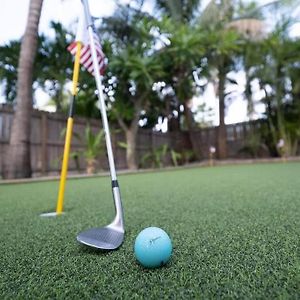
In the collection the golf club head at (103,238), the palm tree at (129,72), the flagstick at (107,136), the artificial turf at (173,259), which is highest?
the palm tree at (129,72)

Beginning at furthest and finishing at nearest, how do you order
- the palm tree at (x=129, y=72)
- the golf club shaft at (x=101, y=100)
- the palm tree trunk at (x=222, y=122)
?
the palm tree trunk at (x=222, y=122), the palm tree at (x=129, y=72), the golf club shaft at (x=101, y=100)

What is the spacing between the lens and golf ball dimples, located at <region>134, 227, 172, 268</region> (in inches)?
33.7

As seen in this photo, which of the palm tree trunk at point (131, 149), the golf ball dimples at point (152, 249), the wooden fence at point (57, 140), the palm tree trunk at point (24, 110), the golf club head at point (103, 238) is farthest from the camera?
the palm tree trunk at point (131, 149)

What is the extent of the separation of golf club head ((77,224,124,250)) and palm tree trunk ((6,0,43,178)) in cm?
463

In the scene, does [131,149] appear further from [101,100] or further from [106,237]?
[106,237]

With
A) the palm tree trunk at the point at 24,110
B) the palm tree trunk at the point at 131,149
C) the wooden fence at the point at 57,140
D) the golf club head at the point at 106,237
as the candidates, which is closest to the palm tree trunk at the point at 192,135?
the wooden fence at the point at 57,140

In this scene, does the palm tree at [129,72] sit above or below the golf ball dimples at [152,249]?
above

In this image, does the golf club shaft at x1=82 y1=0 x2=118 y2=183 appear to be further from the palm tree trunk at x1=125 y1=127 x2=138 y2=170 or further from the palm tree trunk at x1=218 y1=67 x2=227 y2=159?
the palm tree trunk at x1=218 y1=67 x2=227 y2=159

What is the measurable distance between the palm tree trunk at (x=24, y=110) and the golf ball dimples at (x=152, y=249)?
503cm

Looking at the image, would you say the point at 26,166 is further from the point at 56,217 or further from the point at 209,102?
the point at 209,102

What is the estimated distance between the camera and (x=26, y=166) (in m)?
5.38

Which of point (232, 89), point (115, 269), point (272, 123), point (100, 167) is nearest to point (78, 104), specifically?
point (100, 167)

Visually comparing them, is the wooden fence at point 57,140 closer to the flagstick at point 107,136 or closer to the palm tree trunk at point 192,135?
the palm tree trunk at point 192,135

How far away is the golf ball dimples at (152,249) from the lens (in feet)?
2.81
